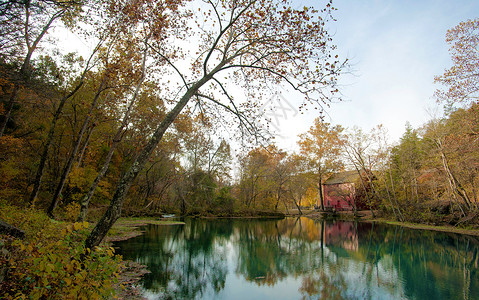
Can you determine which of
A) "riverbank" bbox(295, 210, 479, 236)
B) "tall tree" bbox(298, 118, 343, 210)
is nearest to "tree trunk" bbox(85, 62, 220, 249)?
"riverbank" bbox(295, 210, 479, 236)

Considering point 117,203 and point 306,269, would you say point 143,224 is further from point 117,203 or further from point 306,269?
point 117,203

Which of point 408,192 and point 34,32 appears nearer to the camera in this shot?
point 34,32

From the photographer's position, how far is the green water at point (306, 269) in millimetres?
7992

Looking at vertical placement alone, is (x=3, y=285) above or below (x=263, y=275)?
above

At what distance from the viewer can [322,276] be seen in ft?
31.1

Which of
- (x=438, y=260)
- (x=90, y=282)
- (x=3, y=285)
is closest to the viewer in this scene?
(x=90, y=282)

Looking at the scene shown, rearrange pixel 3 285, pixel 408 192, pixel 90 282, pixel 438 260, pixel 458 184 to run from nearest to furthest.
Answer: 1. pixel 90 282
2. pixel 3 285
3. pixel 438 260
4. pixel 458 184
5. pixel 408 192

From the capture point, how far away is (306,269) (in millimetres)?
10383

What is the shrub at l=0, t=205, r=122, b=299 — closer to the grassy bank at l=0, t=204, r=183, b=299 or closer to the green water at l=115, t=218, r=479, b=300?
the grassy bank at l=0, t=204, r=183, b=299

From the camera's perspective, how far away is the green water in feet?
26.2

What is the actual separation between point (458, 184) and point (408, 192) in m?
9.53

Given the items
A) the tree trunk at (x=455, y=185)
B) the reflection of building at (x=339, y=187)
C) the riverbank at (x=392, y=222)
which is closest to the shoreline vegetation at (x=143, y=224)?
the riverbank at (x=392, y=222)

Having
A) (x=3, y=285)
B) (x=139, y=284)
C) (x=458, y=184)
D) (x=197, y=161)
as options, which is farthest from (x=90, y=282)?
(x=197, y=161)

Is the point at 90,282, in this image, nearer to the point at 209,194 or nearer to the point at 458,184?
the point at 458,184
